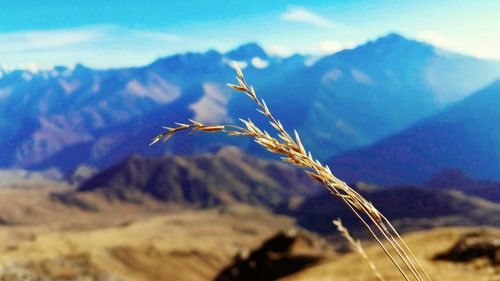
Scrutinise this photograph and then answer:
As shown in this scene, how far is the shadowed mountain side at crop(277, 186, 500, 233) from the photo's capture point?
9119cm

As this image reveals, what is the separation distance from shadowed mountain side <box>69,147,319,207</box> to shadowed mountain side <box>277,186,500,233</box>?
20.5 metres

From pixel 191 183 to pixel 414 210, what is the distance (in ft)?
208

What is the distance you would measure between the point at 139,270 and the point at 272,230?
5743 centimetres

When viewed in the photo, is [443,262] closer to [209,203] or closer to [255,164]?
[209,203]

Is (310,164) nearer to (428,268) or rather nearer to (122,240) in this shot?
(428,268)

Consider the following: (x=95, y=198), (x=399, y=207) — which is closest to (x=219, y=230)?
(x=399, y=207)

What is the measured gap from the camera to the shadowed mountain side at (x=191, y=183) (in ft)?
443

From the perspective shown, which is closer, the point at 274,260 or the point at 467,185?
the point at 274,260

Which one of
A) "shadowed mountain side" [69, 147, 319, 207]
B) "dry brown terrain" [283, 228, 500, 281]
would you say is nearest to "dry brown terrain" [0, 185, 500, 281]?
"dry brown terrain" [283, 228, 500, 281]

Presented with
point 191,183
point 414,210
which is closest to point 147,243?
point 414,210

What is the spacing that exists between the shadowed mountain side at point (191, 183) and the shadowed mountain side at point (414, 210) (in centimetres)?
2052

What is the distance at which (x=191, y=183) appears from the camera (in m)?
139

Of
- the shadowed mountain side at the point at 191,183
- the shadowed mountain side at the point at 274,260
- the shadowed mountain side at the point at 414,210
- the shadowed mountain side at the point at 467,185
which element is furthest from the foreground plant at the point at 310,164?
the shadowed mountain side at the point at 191,183

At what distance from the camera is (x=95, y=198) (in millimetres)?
129250
